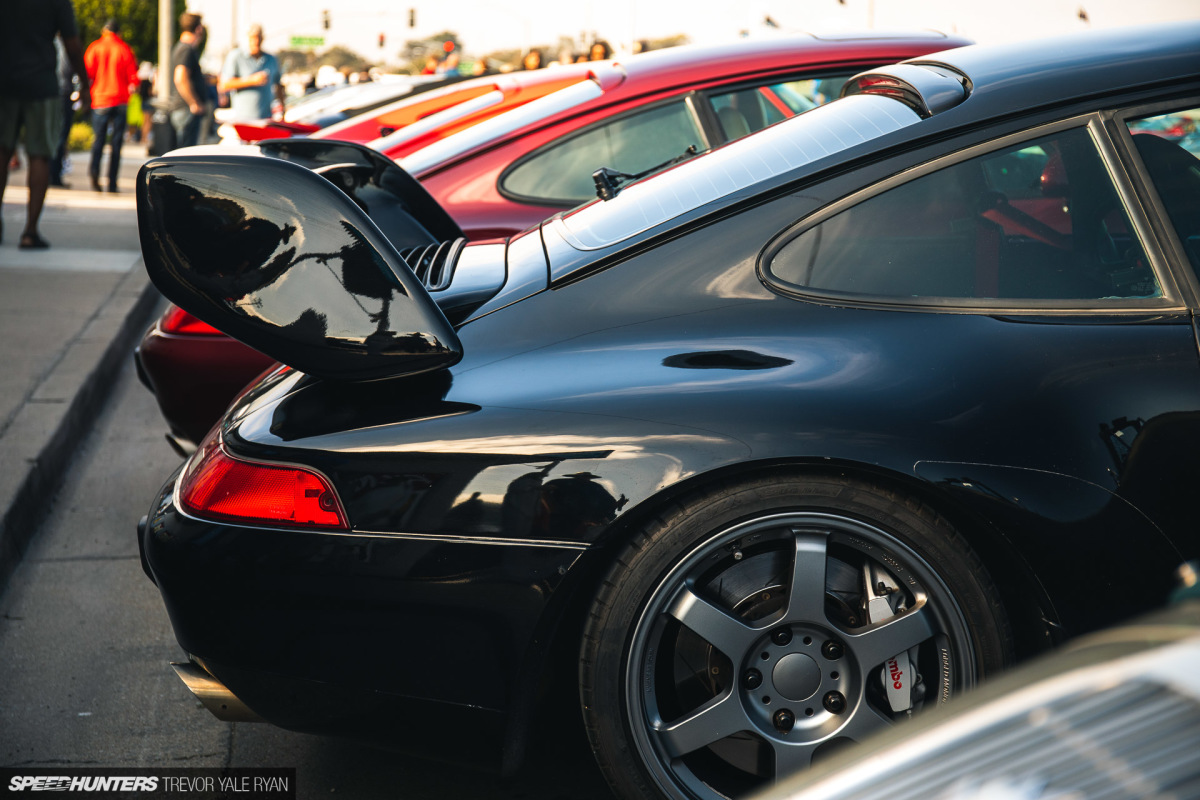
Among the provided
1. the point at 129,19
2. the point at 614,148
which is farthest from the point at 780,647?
the point at 129,19

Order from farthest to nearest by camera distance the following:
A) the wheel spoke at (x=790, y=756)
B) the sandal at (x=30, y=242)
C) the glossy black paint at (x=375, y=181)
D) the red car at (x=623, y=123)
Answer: the sandal at (x=30, y=242) → the red car at (x=623, y=123) → the glossy black paint at (x=375, y=181) → the wheel spoke at (x=790, y=756)

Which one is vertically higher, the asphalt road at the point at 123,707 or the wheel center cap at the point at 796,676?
the wheel center cap at the point at 796,676

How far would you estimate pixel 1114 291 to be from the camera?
207 centimetres

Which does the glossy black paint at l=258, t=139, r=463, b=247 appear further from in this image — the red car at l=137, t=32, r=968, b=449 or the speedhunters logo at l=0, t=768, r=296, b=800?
the speedhunters logo at l=0, t=768, r=296, b=800

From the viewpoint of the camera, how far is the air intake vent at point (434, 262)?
7.88ft

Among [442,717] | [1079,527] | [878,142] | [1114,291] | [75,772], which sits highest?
[878,142]

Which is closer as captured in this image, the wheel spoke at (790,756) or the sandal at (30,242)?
the wheel spoke at (790,756)

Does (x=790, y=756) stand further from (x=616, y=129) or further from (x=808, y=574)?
(x=616, y=129)

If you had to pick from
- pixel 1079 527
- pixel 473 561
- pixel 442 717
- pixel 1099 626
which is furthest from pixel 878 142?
pixel 442 717

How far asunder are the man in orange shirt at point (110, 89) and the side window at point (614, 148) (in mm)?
9140

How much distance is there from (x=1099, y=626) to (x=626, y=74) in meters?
2.93

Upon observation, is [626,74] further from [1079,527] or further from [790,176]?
[1079,527]

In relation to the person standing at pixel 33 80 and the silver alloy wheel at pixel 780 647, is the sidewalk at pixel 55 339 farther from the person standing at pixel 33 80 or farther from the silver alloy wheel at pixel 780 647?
the silver alloy wheel at pixel 780 647

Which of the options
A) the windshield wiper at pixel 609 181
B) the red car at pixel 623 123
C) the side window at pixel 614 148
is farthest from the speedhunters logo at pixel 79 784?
→ the side window at pixel 614 148
